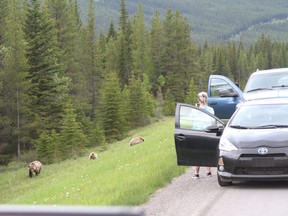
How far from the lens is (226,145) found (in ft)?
30.5

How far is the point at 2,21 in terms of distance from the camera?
1624 inches

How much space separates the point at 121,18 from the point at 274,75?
78040mm

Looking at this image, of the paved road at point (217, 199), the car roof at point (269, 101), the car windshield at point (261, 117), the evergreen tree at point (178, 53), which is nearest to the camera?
the paved road at point (217, 199)

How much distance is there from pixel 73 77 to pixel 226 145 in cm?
5289

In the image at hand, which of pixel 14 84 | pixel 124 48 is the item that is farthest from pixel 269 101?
pixel 124 48

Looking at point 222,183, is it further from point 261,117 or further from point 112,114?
point 112,114

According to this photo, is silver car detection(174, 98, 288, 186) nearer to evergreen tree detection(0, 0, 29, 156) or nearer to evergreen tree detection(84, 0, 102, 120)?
evergreen tree detection(0, 0, 29, 156)

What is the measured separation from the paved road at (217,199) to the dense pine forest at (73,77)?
90.2 feet

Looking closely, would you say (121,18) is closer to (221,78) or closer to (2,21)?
(2,21)

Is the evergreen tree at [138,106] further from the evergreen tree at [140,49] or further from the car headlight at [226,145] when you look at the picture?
the car headlight at [226,145]

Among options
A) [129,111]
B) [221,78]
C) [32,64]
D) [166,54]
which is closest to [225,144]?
[221,78]

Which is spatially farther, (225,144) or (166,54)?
(166,54)

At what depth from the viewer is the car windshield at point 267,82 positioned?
13.8 m

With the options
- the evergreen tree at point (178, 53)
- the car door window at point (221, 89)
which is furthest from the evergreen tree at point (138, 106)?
the car door window at point (221, 89)
